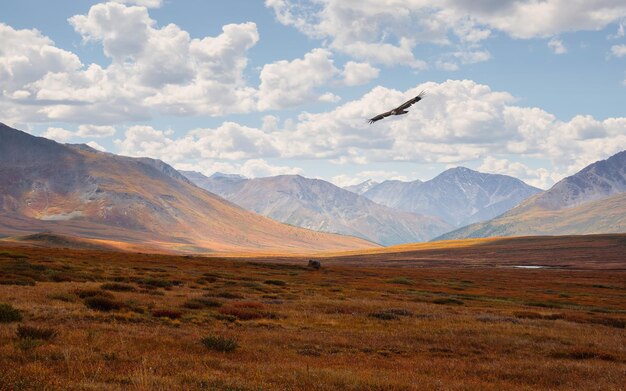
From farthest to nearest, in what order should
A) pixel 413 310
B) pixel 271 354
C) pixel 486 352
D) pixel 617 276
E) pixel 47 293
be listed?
pixel 617 276
pixel 413 310
pixel 47 293
pixel 486 352
pixel 271 354

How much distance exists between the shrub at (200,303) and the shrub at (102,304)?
4.50 m

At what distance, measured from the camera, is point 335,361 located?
18047 millimetres

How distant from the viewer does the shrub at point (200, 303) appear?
94.4 ft

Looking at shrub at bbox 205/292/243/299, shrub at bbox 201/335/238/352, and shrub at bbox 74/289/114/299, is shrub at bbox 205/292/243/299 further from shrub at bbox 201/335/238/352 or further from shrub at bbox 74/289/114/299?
shrub at bbox 201/335/238/352

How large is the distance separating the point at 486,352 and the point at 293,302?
53.4ft

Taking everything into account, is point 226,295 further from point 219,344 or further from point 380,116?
point 380,116

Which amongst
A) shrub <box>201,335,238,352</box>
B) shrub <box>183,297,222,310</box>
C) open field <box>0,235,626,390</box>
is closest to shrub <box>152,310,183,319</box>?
open field <box>0,235,626,390</box>

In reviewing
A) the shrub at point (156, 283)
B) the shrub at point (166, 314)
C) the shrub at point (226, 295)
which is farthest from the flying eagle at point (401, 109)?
the shrub at point (156, 283)

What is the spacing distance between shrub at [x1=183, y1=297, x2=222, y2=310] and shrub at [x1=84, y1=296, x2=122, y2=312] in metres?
4.50

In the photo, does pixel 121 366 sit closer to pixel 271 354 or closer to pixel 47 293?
pixel 271 354

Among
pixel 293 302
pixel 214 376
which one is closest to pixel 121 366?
pixel 214 376

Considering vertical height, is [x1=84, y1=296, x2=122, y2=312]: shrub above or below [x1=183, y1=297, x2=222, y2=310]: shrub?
above

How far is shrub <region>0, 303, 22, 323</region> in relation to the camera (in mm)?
18875

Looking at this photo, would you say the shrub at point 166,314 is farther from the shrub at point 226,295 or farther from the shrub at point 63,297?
the shrub at point 226,295
